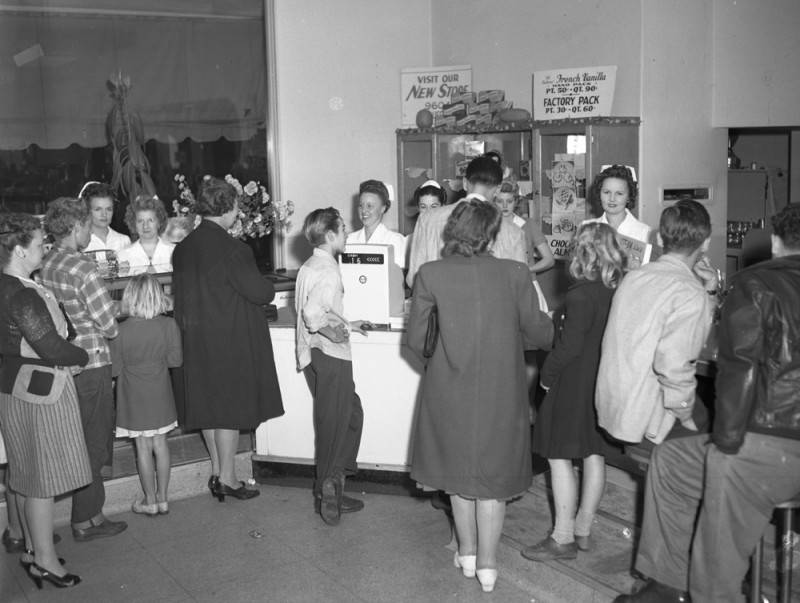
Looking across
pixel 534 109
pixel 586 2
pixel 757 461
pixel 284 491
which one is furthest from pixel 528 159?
pixel 757 461

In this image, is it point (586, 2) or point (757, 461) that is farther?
point (586, 2)

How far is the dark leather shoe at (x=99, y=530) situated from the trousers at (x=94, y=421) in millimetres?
85

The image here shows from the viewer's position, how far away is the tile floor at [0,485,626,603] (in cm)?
408

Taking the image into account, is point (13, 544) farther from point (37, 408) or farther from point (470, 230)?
point (470, 230)

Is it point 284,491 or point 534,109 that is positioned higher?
point 534,109

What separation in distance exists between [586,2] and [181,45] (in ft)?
10.2

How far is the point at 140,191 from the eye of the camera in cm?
768

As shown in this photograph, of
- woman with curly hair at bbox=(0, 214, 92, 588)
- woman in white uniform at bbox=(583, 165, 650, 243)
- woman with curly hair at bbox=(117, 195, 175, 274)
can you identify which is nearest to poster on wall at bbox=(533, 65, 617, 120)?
woman in white uniform at bbox=(583, 165, 650, 243)

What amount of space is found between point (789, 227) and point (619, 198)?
1992mm

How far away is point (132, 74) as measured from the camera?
25.0 feet

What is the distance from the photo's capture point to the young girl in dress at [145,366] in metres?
4.80

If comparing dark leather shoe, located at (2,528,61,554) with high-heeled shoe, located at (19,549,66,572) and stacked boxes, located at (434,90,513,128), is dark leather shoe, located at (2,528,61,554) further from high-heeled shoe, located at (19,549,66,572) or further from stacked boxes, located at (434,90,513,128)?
stacked boxes, located at (434,90,513,128)

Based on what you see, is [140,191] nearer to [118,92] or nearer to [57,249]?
[118,92]

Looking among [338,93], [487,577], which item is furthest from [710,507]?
[338,93]
